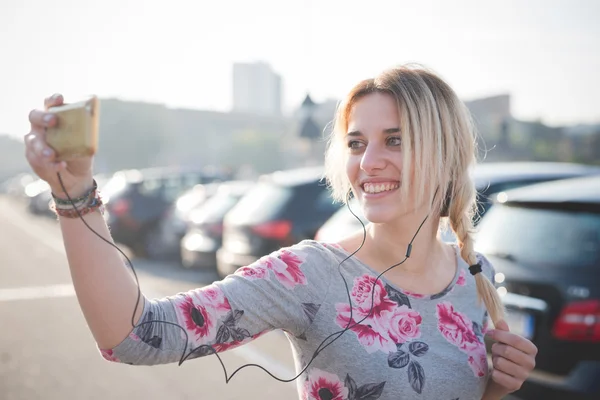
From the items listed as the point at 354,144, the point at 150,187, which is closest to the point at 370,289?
the point at 354,144

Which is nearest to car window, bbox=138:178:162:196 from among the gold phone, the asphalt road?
the asphalt road

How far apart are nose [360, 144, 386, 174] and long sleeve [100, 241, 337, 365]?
0.99ft

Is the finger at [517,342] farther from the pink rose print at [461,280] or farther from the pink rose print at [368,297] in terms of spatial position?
the pink rose print at [368,297]

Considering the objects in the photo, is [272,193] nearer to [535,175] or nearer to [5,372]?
[535,175]

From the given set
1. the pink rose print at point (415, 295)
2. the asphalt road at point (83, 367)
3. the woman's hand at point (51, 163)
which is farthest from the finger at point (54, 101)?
the asphalt road at point (83, 367)

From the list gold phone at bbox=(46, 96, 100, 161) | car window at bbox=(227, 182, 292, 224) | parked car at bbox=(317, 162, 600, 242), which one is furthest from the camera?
car window at bbox=(227, 182, 292, 224)

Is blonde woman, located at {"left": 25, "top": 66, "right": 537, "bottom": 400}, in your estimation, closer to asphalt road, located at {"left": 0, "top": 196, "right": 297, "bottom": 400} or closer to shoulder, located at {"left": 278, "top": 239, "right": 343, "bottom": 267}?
shoulder, located at {"left": 278, "top": 239, "right": 343, "bottom": 267}

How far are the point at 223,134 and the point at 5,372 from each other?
109 m

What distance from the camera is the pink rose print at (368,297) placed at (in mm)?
1771

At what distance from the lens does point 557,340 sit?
10.3 ft

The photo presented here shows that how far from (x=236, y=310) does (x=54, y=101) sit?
700mm

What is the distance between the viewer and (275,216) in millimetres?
7277

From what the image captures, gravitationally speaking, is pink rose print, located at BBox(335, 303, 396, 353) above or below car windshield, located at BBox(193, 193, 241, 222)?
above

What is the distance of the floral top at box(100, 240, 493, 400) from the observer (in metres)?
1.53
